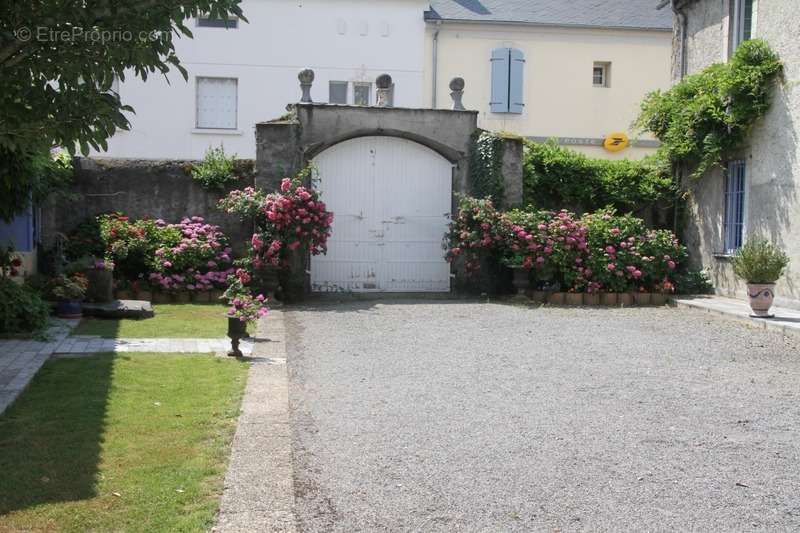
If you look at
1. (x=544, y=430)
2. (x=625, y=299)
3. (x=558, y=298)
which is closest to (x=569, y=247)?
(x=558, y=298)

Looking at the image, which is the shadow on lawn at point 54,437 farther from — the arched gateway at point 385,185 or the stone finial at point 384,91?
the stone finial at point 384,91

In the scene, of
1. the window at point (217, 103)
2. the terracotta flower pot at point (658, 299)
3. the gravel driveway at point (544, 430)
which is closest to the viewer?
the gravel driveway at point (544, 430)

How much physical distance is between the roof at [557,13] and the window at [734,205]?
10.3m

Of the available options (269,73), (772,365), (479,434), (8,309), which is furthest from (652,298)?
(269,73)

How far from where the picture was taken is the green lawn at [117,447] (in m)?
3.76

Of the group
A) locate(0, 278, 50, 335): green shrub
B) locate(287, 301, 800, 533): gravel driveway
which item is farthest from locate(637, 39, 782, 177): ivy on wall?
locate(0, 278, 50, 335): green shrub

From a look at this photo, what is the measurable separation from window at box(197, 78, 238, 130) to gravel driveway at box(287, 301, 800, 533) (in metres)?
12.7

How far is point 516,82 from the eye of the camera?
71.8 ft

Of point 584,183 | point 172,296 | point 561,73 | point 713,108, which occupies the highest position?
point 561,73

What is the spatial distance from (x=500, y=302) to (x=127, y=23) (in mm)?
9918

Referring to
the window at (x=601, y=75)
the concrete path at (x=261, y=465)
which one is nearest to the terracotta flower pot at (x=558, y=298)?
the concrete path at (x=261, y=465)

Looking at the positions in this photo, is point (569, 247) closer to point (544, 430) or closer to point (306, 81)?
point (306, 81)

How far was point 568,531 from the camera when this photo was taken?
3.73 m

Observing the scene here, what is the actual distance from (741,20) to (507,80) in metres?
9.19
